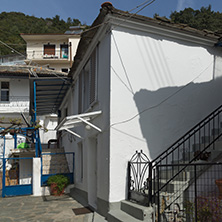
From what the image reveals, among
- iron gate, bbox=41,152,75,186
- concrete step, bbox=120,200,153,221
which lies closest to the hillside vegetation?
iron gate, bbox=41,152,75,186

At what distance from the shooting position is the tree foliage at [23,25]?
128 feet

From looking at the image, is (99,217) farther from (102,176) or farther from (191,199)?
(191,199)

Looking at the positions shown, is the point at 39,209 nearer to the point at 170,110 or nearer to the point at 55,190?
the point at 55,190

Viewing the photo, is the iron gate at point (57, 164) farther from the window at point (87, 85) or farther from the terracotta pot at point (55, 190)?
the window at point (87, 85)

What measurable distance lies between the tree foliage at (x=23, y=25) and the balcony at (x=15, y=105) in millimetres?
14068

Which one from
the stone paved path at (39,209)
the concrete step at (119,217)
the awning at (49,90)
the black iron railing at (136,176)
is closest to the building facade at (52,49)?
the awning at (49,90)

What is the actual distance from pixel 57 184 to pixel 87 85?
431 centimetres

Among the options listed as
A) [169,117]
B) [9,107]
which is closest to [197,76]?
[169,117]

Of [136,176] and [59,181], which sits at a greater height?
[136,176]

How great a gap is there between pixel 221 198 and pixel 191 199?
66cm

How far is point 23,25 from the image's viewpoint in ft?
144

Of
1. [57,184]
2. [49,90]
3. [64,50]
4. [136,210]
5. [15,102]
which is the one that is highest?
[64,50]

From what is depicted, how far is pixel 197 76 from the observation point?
7.35 m

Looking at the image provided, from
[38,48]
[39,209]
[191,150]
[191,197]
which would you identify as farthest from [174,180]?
[38,48]
